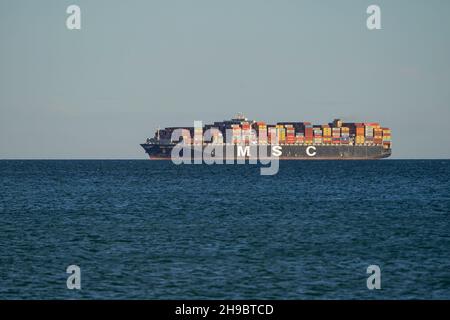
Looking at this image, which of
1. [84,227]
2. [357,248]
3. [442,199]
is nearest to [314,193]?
[442,199]

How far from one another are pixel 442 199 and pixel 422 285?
1802 inches

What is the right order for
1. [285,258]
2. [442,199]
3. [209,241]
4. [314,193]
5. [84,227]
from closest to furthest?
[285,258] < [209,241] < [84,227] < [442,199] < [314,193]

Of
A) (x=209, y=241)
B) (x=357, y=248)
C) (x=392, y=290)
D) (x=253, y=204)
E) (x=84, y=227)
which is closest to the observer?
(x=392, y=290)

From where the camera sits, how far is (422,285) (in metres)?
23.9

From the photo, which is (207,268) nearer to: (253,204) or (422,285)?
(422,285)

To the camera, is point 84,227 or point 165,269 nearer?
point 165,269
